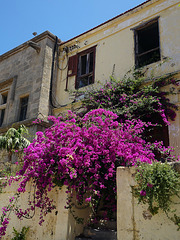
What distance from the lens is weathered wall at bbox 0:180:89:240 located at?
14.5 ft

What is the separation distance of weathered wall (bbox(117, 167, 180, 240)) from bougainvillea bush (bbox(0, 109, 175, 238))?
583 millimetres

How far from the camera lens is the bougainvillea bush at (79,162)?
448 centimetres

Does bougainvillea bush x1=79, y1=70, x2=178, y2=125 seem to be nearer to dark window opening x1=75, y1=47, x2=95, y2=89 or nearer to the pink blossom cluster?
dark window opening x1=75, y1=47, x2=95, y2=89

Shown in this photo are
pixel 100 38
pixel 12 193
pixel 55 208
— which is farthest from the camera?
pixel 100 38

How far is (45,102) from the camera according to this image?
32.6 ft

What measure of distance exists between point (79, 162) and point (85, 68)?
A: 6.49 meters

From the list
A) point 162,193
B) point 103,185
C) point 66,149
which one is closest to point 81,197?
point 103,185

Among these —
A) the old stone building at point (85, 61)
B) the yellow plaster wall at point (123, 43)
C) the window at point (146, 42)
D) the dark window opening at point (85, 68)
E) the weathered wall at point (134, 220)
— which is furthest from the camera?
the dark window opening at point (85, 68)

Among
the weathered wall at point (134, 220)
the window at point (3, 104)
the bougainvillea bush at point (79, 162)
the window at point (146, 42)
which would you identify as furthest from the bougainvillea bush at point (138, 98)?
the window at point (3, 104)

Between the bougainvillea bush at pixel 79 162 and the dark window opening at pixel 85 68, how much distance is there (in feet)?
16.2

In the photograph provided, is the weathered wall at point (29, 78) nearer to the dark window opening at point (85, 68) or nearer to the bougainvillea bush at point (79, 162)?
the dark window opening at point (85, 68)

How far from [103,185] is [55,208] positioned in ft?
3.60

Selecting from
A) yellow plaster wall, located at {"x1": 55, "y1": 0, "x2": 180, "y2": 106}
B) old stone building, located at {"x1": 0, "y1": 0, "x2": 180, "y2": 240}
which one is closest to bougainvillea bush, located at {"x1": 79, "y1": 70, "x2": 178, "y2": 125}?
old stone building, located at {"x1": 0, "y1": 0, "x2": 180, "y2": 240}

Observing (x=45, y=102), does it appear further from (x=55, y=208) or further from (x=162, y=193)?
(x=162, y=193)
